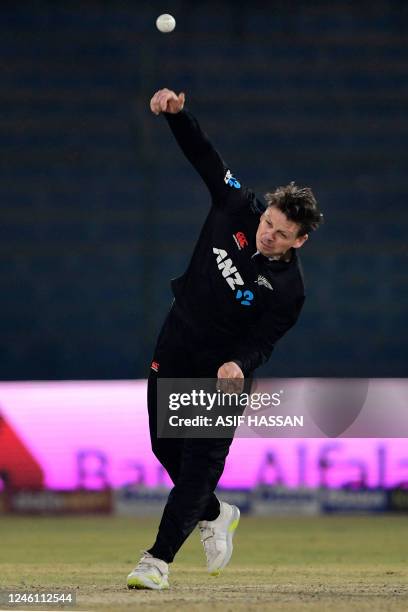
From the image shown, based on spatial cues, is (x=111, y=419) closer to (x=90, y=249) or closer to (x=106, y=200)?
(x=90, y=249)

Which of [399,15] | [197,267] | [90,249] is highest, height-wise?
[399,15]

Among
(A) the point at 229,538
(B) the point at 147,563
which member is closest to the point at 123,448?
(A) the point at 229,538

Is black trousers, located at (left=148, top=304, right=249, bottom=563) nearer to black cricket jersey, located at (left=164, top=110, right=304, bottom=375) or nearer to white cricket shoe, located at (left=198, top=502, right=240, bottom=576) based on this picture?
black cricket jersey, located at (left=164, top=110, right=304, bottom=375)

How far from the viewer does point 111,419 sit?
10078mm

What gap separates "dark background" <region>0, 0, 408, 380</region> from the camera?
43.9ft

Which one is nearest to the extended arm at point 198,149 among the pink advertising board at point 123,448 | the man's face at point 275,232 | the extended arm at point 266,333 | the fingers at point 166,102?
the fingers at point 166,102

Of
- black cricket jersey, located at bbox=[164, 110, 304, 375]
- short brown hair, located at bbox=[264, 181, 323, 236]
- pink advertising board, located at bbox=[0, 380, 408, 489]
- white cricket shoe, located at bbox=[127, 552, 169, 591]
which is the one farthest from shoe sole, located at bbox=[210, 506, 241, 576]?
pink advertising board, located at bbox=[0, 380, 408, 489]

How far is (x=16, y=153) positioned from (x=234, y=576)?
8.85m

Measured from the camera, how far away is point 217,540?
575cm

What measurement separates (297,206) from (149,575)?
169 centimetres

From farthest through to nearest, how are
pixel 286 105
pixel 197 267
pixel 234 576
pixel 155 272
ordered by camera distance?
pixel 286 105
pixel 155 272
pixel 234 576
pixel 197 267

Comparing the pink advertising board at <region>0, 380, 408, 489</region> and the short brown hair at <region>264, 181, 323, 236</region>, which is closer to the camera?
the short brown hair at <region>264, 181, 323, 236</region>

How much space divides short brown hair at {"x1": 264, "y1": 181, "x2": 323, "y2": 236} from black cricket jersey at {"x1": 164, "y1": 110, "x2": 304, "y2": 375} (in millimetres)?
229

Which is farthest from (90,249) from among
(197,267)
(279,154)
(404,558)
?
(197,267)
